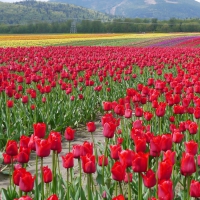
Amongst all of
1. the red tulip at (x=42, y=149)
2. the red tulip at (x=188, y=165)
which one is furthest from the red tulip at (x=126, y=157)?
the red tulip at (x=42, y=149)

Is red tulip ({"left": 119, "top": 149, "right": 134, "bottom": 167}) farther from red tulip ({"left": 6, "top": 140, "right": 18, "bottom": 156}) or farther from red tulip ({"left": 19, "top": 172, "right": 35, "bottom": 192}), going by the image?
red tulip ({"left": 6, "top": 140, "right": 18, "bottom": 156})

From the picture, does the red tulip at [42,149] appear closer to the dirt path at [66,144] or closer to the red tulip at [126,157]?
the red tulip at [126,157]

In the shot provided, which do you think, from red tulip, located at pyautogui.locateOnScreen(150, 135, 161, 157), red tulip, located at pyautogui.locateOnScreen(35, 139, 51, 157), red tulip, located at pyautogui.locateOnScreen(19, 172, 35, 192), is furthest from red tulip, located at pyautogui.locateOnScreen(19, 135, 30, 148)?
red tulip, located at pyautogui.locateOnScreen(150, 135, 161, 157)

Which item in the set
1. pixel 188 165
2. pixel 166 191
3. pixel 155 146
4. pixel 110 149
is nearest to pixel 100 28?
pixel 110 149

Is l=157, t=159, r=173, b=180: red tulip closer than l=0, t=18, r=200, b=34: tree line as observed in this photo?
Yes

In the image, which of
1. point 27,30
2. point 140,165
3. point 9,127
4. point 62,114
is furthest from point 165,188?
point 27,30

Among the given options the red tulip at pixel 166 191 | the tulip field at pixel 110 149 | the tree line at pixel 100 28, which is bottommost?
the tree line at pixel 100 28

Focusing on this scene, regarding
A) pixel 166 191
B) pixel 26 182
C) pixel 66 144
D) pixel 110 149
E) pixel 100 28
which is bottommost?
pixel 100 28

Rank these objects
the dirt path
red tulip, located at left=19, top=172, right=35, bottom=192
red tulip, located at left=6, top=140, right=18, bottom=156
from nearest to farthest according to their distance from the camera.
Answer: red tulip, located at left=19, top=172, right=35, bottom=192
red tulip, located at left=6, top=140, right=18, bottom=156
the dirt path

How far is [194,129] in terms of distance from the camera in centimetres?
338

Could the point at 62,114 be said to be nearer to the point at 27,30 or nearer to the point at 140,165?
the point at 140,165

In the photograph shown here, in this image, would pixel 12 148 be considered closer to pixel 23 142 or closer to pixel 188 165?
pixel 23 142

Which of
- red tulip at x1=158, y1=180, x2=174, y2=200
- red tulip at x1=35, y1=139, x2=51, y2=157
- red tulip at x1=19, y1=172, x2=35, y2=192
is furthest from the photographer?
red tulip at x1=35, y1=139, x2=51, y2=157

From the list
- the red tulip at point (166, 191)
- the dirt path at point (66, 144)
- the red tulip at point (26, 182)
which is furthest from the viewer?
the dirt path at point (66, 144)
